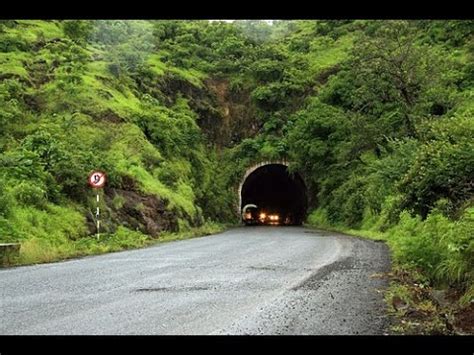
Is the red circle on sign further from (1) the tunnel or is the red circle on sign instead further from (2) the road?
(1) the tunnel

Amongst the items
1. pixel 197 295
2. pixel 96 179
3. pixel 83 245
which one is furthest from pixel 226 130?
pixel 197 295

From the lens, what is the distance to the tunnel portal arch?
4001cm

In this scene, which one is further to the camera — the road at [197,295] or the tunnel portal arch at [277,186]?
the tunnel portal arch at [277,186]

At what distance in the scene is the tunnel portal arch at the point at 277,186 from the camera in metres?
40.0

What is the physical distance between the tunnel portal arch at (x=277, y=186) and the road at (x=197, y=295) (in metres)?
25.7

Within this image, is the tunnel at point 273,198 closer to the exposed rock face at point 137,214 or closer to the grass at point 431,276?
the exposed rock face at point 137,214

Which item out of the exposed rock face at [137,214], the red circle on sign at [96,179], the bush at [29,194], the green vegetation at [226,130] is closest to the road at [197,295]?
the green vegetation at [226,130]

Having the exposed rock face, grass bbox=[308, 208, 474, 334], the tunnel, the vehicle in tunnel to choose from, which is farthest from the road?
the vehicle in tunnel

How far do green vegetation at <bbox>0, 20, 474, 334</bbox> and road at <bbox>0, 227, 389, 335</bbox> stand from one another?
4.65 ft

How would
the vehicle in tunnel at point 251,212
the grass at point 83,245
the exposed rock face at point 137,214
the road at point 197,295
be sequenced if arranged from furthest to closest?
the vehicle in tunnel at point 251,212 < the exposed rock face at point 137,214 < the grass at point 83,245 < the road at point 197,295

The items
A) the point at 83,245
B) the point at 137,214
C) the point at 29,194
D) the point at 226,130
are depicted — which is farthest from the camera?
the point at 226,130

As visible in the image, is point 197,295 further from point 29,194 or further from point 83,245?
point 29,194

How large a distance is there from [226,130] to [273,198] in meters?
18.9

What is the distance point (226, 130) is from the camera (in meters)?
40.6
